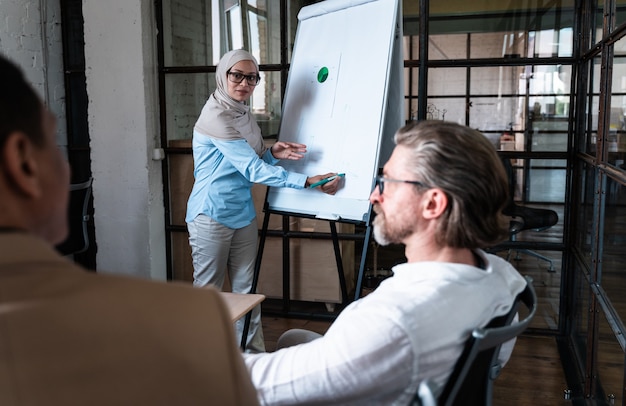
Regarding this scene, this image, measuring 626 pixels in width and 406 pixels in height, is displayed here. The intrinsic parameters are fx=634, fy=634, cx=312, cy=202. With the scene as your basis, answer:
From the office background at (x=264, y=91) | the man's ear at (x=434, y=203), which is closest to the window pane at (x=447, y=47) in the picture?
the office background at (x=264, y=91)

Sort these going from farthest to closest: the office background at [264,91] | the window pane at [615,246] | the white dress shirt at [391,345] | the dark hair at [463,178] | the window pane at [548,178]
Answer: the window pane at [548,178], the office background at [264,91], the window pane at [615,246], the dark hair at [463,178], the white dress shirt at [391,345]

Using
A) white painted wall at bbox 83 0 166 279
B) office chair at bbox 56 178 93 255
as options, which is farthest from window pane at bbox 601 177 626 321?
office chair at bbox 56 178 93 255

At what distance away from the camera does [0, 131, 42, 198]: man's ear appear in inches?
23.8

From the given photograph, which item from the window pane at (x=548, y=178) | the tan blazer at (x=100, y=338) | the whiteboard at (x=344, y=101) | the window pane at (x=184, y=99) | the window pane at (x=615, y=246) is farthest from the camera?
the window pane at (x=184, y=99)

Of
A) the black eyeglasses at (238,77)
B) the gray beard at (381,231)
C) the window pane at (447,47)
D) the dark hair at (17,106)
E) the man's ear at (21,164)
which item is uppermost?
the window pane at (447,47)

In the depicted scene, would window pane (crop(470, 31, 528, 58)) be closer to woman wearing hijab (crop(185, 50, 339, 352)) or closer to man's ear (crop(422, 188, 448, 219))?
woman wearing hijab (crop(185, 50, 339, 352))

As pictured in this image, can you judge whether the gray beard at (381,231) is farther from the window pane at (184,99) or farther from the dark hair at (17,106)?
the window pane at (184,99)

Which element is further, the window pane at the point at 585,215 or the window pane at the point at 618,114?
the window pane at the point at 585,215

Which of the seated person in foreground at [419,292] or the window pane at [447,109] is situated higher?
the window pane at [447,109]

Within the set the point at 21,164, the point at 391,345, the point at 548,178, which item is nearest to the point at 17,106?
the point at 21,164

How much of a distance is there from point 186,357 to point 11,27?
3580 millimetres

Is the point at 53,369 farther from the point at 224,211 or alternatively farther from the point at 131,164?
the point at 131,164

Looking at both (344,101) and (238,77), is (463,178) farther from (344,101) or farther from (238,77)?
(238,77)

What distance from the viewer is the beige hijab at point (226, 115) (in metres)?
2.84
